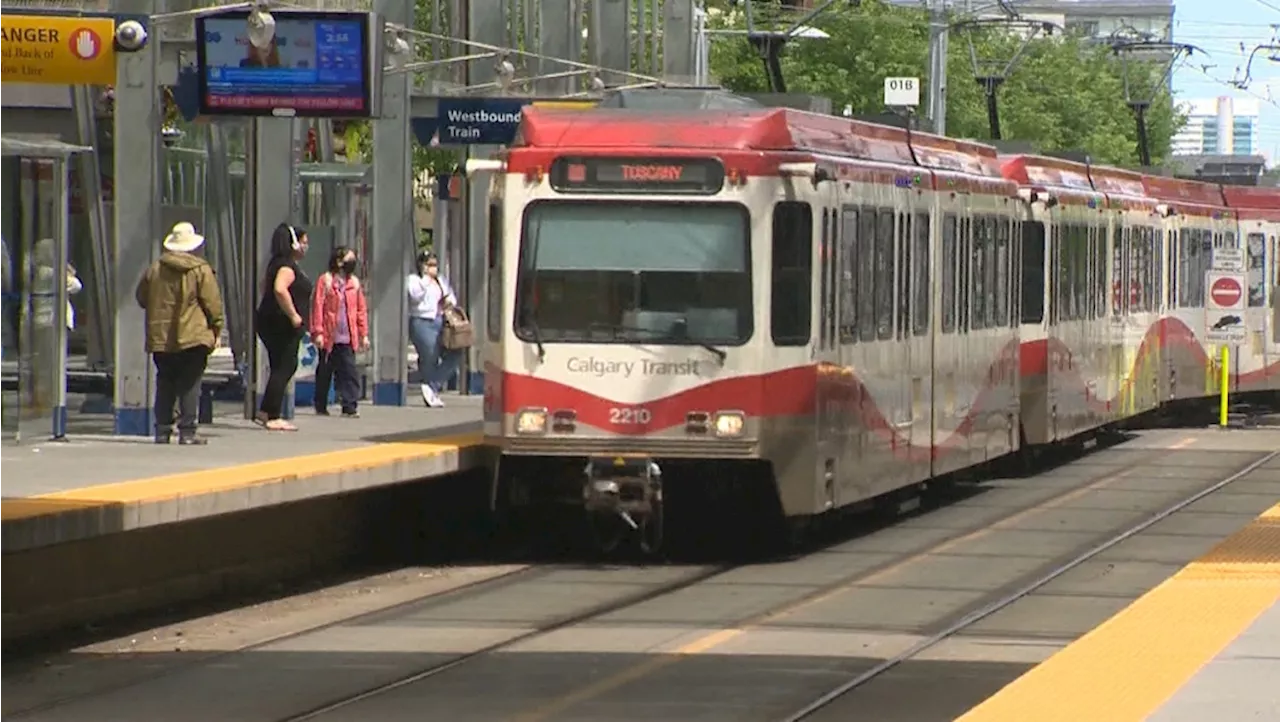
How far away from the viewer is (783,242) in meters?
19.3

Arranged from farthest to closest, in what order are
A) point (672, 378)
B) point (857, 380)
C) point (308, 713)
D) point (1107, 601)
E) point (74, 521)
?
point (857, 380) < point (672, 378) < point (1107, 601) < point (74, 521) < point (308, 713)

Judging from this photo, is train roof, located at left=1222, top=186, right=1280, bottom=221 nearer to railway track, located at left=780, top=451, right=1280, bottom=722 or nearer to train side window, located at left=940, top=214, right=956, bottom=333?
railway track, located at left=780, top=451, right=1280, bottom=722

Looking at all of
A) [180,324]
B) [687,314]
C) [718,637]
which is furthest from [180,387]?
[718,637]

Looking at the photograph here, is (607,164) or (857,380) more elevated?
(607,164)

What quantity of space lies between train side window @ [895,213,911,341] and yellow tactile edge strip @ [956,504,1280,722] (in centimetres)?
474

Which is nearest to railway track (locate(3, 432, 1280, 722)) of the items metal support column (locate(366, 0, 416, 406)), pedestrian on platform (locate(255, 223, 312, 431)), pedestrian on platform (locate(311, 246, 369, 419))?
pedestrian on platform (locate(255, 223, 312, 431))

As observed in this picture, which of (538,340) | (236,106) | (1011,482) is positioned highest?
(236,106)

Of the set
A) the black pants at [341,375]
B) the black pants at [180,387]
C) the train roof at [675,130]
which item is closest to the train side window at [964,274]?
the train roof at [675,130]

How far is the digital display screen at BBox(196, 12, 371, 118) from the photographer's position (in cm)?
2261

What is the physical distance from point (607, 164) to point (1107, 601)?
4.26 m

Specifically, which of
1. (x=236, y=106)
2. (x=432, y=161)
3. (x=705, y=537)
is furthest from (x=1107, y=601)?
(x=432, y=161)

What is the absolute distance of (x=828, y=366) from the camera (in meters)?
20.0

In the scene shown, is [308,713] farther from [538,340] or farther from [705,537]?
[705,537]

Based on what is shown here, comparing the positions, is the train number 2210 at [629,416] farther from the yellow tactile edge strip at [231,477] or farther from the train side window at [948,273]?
the train side window at [948,273]
